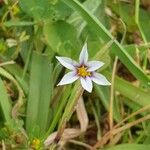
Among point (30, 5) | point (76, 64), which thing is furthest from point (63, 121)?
point (30, 5)

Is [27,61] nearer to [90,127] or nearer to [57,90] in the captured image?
[57,90]

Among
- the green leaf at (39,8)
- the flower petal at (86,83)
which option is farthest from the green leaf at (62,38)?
the flower petal at (86,83)

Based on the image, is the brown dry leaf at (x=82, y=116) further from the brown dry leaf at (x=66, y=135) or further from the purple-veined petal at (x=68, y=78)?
the purple-veined petal at (x=68, y=78)

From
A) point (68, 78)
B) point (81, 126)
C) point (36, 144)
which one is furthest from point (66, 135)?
point (68, 78)

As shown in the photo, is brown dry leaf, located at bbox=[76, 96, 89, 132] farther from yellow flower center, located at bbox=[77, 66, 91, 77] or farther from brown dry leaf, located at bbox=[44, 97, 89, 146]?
yellow flower center, located at bbox=[77, 66, 91, 77]

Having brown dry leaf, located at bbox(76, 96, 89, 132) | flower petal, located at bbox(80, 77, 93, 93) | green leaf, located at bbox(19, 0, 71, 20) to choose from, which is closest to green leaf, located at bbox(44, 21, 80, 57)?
green leaf, located at bbox(19, 0, 71, 20)

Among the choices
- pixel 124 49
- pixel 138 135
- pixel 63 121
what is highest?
pixel 124 49

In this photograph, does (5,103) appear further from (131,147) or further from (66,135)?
(131,147)
